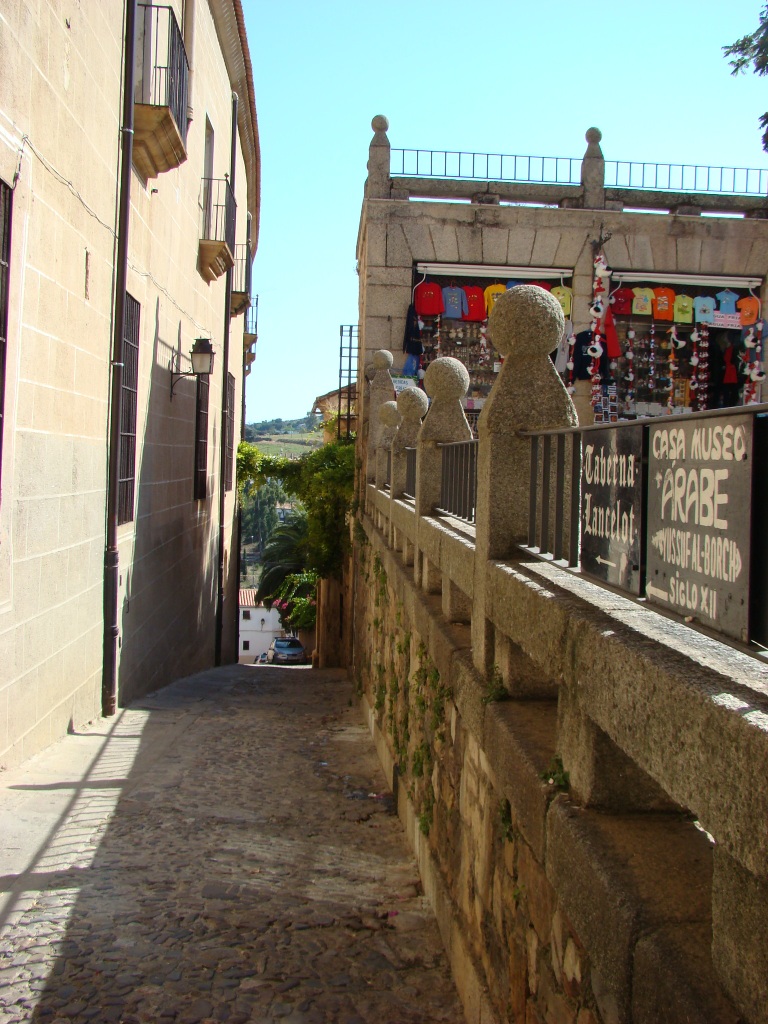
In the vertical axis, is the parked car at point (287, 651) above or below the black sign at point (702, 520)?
below

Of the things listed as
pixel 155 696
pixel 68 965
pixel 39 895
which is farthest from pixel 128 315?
pixel 68 965

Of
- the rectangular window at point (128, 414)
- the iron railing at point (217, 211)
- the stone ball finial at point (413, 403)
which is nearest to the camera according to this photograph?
the stone ball finial at point (413, 403)

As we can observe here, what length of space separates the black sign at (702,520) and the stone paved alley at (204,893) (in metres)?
2.59

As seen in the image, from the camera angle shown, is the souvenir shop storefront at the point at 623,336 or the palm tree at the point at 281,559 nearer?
the souvenir shop storefront at the point at 623,336

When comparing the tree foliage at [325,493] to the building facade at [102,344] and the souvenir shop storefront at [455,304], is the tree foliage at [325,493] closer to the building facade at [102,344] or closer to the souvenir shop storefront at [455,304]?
the building facade at [102,344]

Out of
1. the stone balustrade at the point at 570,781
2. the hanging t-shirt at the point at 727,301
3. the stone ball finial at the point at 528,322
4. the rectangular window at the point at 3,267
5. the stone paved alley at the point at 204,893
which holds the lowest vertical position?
the stone paved alley at the point at 204,893

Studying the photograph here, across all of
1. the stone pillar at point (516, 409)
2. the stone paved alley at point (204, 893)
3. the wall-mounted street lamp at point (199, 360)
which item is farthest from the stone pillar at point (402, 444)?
the wall-mounted street lamp at point (199, 360)

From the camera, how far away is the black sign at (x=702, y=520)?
175 centimetres

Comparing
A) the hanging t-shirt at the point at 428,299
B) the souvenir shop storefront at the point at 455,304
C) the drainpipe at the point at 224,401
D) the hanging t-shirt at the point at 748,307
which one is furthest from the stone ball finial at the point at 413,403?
the drainpipe at the point at 224,401

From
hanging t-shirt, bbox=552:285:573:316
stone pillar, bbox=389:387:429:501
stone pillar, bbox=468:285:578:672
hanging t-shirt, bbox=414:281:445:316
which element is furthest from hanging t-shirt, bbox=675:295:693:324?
stone pillar, bbox=468:285:578:672

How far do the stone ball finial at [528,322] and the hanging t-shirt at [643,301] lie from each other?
10073 millimetres

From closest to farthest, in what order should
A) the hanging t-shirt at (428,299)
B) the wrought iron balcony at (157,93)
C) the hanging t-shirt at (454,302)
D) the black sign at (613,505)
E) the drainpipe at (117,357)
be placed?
the black sign at (613,505)
the drainpipe at (117,357)
the wrought iron balcony at (157,93)
the hanging t-shirt at (428,299)
the hanging t-shirt at (454,302)

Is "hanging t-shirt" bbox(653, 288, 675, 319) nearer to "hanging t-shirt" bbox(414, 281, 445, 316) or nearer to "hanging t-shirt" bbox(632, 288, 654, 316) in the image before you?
"hanging t-shirt" bbox(632, 288, 654, 316)

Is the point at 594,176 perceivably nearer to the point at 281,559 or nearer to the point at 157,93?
the point at 157,93
